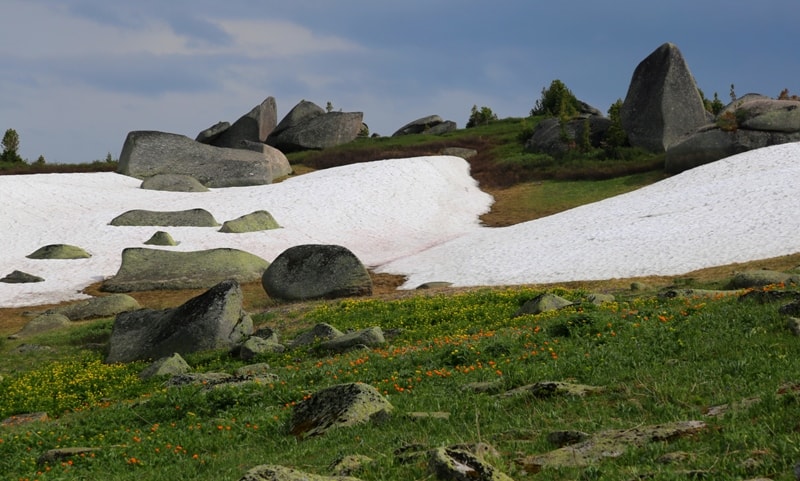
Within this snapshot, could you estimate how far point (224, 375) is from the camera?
69.4 feet

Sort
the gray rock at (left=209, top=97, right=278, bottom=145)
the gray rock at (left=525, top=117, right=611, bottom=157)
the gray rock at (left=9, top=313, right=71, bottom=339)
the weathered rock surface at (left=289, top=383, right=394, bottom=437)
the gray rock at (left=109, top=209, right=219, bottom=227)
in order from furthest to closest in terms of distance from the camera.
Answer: the gray rock at (left=209, top=97, right=278, bottom=145)
the gray rock at (left=525, top=117, right=611, bottom=157)
the gray rock at (left=109, top=209, right=219, bottom=227)
the gray rock at (left=9, top=313, right=71, bottom=339)
the weathered rock surface at (left=289, top=383, right=394, bottom=437)

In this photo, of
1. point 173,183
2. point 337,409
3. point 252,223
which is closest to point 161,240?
point 252,223

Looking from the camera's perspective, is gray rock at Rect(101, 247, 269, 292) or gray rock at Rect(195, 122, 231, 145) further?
gray rock at Rect(195, 122, 231, 145)

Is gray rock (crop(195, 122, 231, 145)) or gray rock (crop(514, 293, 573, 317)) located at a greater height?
gray rock (crop(195, 122, 231, 145))

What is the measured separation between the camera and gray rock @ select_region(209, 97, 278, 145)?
98.3m

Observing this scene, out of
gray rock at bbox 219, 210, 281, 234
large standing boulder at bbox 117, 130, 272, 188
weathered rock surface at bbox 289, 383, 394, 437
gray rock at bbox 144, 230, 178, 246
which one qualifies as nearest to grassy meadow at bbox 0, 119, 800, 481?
weathered rock surface at bbox 289, 383, 394, 437

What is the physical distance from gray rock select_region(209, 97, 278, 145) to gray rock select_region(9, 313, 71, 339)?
206 feet

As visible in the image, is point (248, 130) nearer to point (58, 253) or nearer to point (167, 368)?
point (58, 253)

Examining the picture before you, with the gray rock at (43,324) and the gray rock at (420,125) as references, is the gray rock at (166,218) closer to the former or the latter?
the gray rock at (43,324)

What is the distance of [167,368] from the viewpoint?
24250 millimetres

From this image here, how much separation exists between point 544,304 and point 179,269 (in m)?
25.4

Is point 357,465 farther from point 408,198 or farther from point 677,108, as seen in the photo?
point 677,108

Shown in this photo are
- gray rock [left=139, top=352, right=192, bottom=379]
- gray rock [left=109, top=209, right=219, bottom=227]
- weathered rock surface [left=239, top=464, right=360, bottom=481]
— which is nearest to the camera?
weathered rock surface [left=239, top=464, right=360, bottom=481]

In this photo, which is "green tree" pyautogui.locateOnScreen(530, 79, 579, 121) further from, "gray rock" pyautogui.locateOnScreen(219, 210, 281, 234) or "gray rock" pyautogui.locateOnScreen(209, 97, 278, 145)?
"gray rock" pyautogui.locateOnScreen(219, 210, 281, 234)
